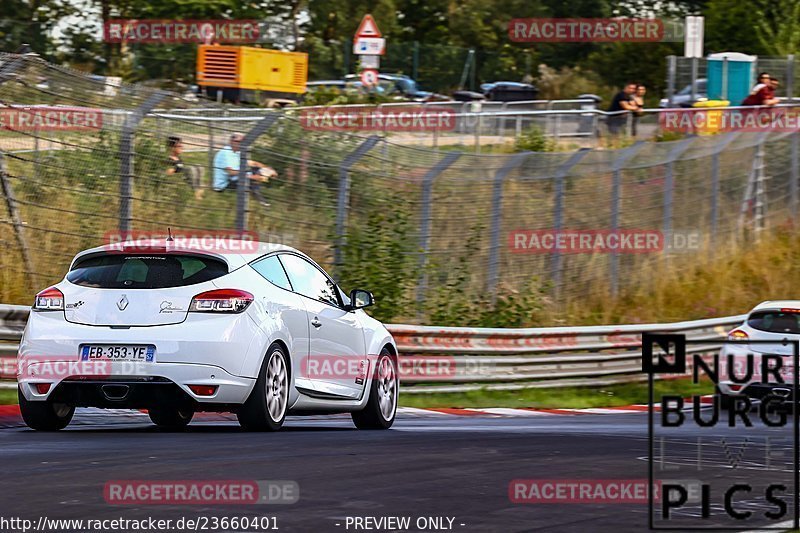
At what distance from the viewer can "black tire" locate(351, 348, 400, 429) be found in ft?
39.2

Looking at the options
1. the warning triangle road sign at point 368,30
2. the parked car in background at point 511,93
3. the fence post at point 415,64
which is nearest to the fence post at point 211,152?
the warning triangle road sign at point 368,30

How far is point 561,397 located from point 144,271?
8885 mm

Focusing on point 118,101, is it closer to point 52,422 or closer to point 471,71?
point 52,422

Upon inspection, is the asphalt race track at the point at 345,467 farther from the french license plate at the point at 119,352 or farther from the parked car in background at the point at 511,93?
the parked car in background at the point at 511,93

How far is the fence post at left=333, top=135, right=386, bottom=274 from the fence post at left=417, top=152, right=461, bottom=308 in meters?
1.27

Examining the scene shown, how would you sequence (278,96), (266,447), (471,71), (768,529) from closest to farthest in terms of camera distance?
(768,529)
(266,447)
(278,96)
(471,71)

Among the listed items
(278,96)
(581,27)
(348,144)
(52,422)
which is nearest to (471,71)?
(581,27)

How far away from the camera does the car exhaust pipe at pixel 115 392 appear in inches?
376

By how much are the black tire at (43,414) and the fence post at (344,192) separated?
7565 mm

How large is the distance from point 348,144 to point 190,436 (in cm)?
826

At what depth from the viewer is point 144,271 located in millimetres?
9883

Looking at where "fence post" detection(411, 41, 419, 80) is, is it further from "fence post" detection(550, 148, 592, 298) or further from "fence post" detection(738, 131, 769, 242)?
"fence post" detection(550, 148, 592, 298)

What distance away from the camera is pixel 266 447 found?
355 inches

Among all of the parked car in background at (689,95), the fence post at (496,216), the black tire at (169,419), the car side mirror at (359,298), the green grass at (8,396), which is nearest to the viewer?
the black tire at (169,419)
